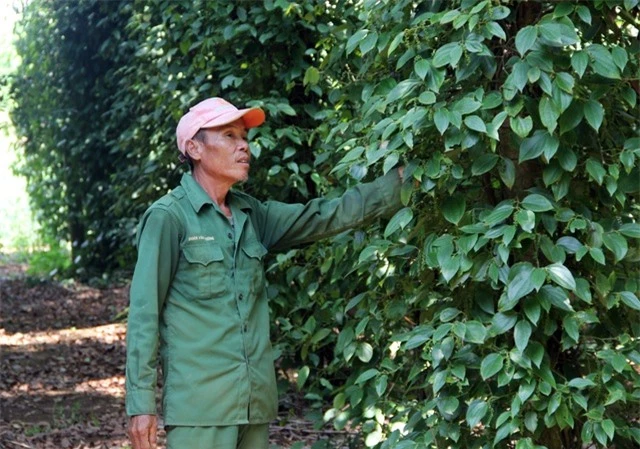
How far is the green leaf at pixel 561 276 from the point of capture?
254 centimetres

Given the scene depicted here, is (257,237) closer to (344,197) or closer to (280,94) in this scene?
(344,197)

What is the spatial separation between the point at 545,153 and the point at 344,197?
0.81m

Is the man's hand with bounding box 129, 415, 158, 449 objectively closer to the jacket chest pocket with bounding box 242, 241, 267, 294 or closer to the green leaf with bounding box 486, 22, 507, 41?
the jacket chest pocket with bounding box 242, 241, 267, 294

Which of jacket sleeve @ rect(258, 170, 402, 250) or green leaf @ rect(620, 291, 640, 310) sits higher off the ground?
jacket sleeve @ rect(258, 170, 402, 250)

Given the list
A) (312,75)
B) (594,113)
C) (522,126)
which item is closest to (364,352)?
(312,75)

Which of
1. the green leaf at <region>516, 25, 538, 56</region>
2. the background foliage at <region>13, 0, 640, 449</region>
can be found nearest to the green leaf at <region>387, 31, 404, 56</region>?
the background foliage at <region>13, 0, 640, 449</region>

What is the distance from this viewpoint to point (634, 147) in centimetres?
271

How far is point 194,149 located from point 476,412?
1165 mm

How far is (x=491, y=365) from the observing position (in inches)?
104

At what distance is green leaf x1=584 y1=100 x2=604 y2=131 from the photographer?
2541 mm

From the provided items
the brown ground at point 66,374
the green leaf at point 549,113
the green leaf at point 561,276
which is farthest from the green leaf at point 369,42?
the brown ground at point 66,374

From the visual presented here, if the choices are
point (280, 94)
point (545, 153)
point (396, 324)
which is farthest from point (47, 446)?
point (545, 153)

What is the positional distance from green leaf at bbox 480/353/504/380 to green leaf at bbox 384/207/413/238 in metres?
0.44

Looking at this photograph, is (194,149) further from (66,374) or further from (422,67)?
(66,374)
